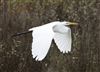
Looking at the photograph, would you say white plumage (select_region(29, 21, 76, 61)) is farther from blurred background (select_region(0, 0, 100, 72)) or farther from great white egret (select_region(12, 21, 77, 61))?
blurred background (select_region(0, 0, 100, 72))

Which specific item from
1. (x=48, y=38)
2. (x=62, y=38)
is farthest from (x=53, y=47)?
(x=48, y=38)

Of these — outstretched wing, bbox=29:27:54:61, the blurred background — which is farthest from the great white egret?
the blurred background

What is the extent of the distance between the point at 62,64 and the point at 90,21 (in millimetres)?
287

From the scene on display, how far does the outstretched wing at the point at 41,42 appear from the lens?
54.5 inches

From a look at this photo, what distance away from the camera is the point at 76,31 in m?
2.30

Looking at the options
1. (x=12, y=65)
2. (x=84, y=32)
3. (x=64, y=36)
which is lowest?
(x=12, y=65)

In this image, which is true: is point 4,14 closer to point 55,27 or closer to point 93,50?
point 93,50

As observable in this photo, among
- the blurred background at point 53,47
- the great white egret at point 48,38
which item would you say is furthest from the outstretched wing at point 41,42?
the blurred background at point 53,47

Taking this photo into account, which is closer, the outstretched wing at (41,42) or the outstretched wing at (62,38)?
the outstretched wing at (41,42)

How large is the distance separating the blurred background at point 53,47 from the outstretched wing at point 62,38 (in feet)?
2.31

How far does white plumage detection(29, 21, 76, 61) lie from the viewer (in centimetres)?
139

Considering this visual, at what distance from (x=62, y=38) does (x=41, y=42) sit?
147mm

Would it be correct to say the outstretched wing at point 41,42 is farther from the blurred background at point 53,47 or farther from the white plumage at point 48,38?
the blurred background at point 53,47

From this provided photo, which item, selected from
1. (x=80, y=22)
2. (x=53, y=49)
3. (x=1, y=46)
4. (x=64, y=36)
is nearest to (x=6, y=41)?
(x=1, y=46)
